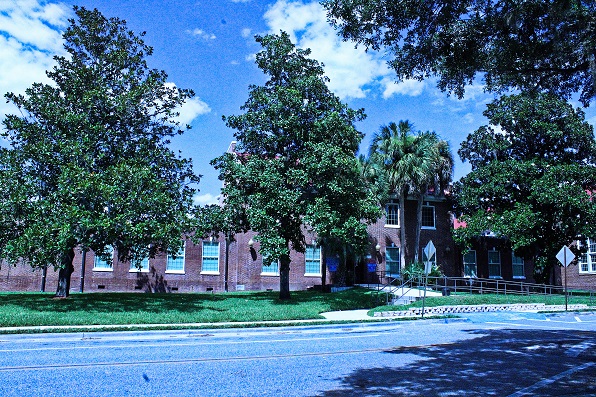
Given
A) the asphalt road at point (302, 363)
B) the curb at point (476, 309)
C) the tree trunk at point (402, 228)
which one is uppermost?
the tree trunk at point (402, 228)

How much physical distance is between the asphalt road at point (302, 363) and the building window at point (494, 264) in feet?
81.5

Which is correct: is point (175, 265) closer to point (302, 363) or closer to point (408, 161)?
point (408, 161)

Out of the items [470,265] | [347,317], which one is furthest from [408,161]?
[347,317]

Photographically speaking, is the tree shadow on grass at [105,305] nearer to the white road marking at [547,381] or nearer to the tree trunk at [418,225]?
the white road marking at [547,381]

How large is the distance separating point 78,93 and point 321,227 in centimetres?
1169

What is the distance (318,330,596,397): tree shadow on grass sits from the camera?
6.97m

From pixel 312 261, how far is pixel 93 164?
59.6 ft

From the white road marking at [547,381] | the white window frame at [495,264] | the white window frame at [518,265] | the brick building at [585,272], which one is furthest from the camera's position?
the white window frame at [518,265]

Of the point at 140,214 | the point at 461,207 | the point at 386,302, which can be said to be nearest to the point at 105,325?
the point at 140,214

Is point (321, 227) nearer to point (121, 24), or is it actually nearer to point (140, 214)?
point (140, 214)

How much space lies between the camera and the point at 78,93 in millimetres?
21203

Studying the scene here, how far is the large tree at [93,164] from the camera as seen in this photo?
1784cm

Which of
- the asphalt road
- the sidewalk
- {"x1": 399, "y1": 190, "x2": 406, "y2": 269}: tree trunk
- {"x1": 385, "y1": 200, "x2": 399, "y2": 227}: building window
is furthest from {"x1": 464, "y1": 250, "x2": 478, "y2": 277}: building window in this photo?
the asphalt road

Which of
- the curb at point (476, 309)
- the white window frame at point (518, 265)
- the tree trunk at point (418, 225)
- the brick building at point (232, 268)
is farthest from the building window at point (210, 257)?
the white window frame at point (518, 265)
